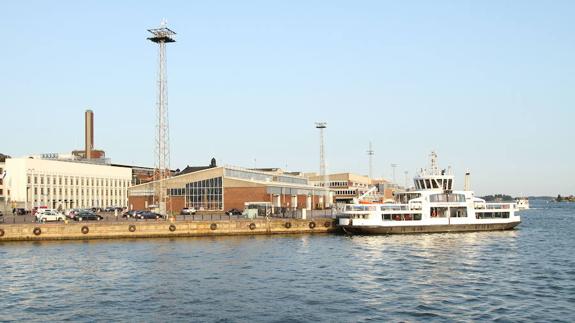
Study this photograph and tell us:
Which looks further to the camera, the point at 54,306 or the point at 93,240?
the point at 93,240

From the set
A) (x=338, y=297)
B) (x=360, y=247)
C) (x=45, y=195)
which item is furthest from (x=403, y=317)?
(x=45, y=195)

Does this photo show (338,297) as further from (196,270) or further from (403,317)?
(196,270)

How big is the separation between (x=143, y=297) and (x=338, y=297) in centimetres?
1360

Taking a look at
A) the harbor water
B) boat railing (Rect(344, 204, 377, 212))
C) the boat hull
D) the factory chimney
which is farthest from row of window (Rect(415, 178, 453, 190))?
the factory chimney

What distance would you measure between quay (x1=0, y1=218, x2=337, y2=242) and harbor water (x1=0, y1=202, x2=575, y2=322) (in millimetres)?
4203

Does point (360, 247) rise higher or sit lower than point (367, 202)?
lower

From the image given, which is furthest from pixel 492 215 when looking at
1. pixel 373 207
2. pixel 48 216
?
pixel 48 216

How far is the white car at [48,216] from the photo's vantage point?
89.9m

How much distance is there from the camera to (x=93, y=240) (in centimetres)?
8025

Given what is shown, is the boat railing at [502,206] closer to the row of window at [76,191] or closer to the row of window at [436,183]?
the row of window at [436,183]

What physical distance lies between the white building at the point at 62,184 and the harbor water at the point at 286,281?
7168 centimetres

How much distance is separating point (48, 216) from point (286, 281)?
56.6 m

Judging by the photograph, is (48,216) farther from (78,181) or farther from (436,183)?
(78,181)

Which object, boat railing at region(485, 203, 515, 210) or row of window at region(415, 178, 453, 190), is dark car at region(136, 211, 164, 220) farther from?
boat railing at region(485, 203, 515, 210)
